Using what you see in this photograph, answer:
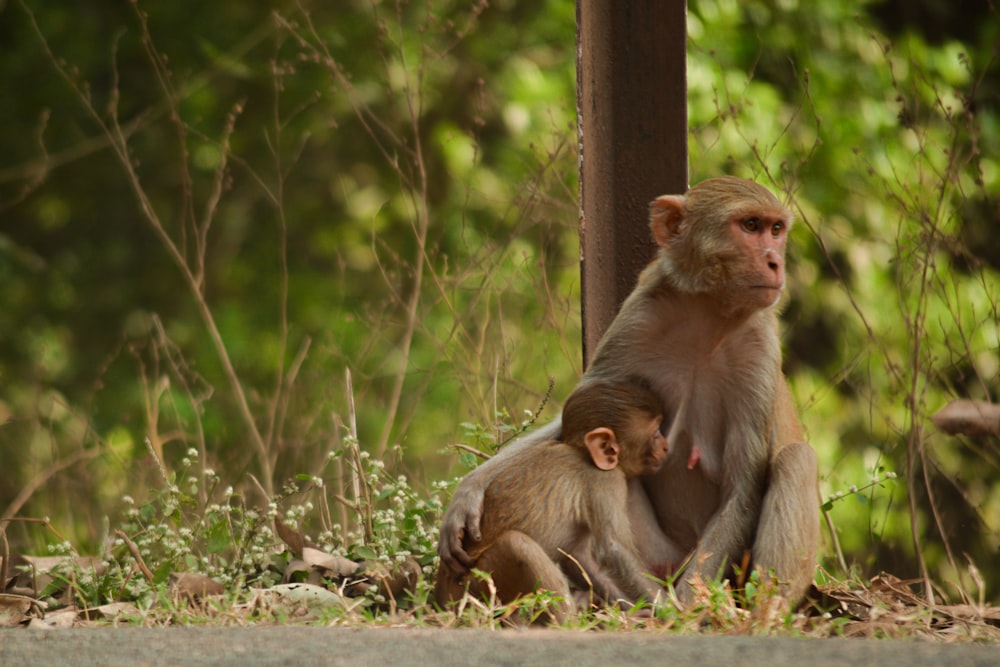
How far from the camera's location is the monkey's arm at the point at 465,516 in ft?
14.5

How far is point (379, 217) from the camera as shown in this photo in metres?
10.7

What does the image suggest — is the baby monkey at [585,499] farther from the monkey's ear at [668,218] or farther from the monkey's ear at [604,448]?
the monkey's ear at [668,218]

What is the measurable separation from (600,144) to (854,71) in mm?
4835

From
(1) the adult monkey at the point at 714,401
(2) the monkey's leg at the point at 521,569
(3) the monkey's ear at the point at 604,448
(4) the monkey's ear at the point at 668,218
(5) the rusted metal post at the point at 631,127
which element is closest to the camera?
A: (2) the monkey's leg at the point at 521,569

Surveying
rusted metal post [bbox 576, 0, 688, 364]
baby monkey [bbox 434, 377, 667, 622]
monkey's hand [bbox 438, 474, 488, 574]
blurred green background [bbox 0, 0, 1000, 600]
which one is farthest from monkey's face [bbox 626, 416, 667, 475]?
blurred green background [bbox 0, 0, 1000, 600]

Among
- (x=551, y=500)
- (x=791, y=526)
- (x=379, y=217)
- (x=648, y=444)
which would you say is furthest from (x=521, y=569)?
(x=379, y=217)

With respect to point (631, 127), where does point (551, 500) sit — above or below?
below

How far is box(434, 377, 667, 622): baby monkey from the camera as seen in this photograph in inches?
172

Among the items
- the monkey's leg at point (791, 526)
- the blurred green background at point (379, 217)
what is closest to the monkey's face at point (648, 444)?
the monkey's leg at point (791, 526)

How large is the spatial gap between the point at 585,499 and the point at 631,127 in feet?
5.10

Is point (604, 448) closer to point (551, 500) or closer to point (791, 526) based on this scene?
point (551, 500)

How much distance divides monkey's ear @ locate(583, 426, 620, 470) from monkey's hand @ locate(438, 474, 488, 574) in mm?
389

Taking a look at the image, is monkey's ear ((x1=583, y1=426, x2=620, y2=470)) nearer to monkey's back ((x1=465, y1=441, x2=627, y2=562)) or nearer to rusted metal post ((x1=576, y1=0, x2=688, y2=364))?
monkey's back ((x1=465, y1=441, x2=627, y2=562))

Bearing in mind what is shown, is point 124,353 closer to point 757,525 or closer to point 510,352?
point 510,352
